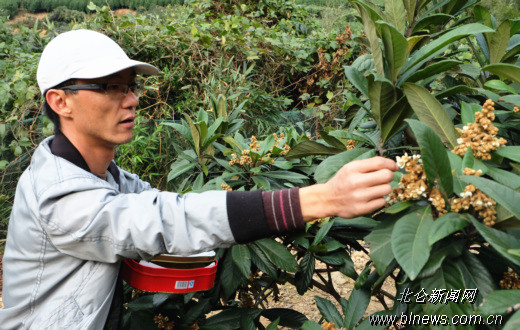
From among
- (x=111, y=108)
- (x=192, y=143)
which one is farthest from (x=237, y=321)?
(x=111, y=108)

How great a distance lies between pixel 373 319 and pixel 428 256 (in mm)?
510

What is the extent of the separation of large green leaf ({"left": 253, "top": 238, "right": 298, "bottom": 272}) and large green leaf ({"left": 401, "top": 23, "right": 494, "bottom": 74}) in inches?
27.8

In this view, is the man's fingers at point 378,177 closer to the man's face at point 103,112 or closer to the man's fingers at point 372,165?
the man's fingers at point 372,165

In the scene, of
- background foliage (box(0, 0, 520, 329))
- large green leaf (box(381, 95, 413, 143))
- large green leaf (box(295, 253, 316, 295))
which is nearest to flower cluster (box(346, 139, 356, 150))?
background foliage (box(0, 0, 520, 329))

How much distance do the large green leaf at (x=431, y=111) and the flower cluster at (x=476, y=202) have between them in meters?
0.25

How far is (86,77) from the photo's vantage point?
1600mm

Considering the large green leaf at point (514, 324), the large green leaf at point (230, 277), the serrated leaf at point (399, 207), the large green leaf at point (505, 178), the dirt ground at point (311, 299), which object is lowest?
the dirt ground at point (311, 299)

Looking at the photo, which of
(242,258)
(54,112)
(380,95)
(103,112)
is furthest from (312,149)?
(54,112)

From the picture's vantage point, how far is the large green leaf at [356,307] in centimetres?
147

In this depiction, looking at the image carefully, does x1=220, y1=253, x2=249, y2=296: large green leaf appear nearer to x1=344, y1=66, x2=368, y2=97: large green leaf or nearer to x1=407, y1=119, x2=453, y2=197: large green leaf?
x1=344, y1=66, x2=368, y2=97: large green leaf

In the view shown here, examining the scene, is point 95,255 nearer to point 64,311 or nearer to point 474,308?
point 64,311

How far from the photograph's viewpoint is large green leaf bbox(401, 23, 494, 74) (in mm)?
1190

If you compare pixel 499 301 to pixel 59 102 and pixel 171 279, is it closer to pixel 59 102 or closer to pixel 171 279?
pixel 171 279

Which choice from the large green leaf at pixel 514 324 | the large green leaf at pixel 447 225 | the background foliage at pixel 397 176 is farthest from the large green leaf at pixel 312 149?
the large green leaf at pixel 514 324
